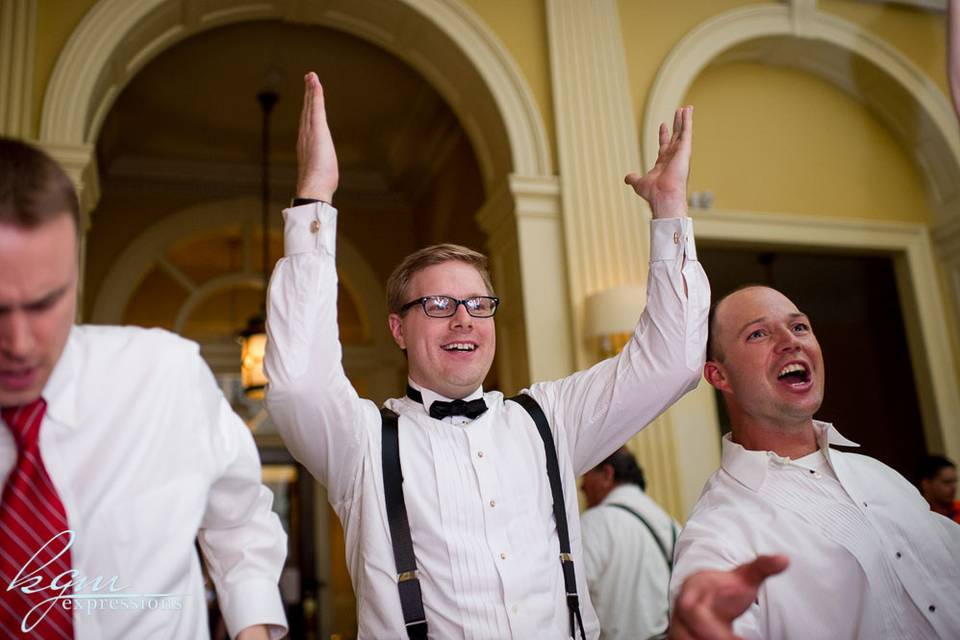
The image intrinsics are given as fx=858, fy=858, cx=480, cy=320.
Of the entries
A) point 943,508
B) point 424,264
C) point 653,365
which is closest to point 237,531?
point 424,264

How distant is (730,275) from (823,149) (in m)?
2.60

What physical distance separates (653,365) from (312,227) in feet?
2.63

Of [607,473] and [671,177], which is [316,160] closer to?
[671,177]

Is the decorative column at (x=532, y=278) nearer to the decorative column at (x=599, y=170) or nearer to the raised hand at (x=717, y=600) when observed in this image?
the decorative column at (x=599, y=170)

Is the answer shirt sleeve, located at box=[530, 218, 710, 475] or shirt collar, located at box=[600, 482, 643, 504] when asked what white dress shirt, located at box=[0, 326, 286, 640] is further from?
shirt collar, located at box=[600, 482, 643, 504]

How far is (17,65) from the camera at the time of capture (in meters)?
3.84

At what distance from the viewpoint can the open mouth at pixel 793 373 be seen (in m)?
1.96

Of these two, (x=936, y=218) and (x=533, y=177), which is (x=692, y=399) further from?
(x=936, y=218)

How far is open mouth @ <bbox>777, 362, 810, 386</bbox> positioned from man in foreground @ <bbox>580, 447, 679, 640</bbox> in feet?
4.52

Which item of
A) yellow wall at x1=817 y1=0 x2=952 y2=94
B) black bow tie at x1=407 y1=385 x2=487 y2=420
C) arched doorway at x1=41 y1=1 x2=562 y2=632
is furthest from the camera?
→ yellow wall at x1=817 y1=0 x2=952 y2=94

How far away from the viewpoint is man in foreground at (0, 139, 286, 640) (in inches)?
40.1

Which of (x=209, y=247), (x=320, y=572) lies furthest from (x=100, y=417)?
(x=209, y=247)

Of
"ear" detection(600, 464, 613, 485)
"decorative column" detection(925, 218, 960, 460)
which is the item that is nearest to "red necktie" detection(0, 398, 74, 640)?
"ear" detection(600, 464, 613, 485)

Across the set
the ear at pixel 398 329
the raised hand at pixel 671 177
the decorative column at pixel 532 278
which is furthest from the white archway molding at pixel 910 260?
the ear at pixel 398 329
